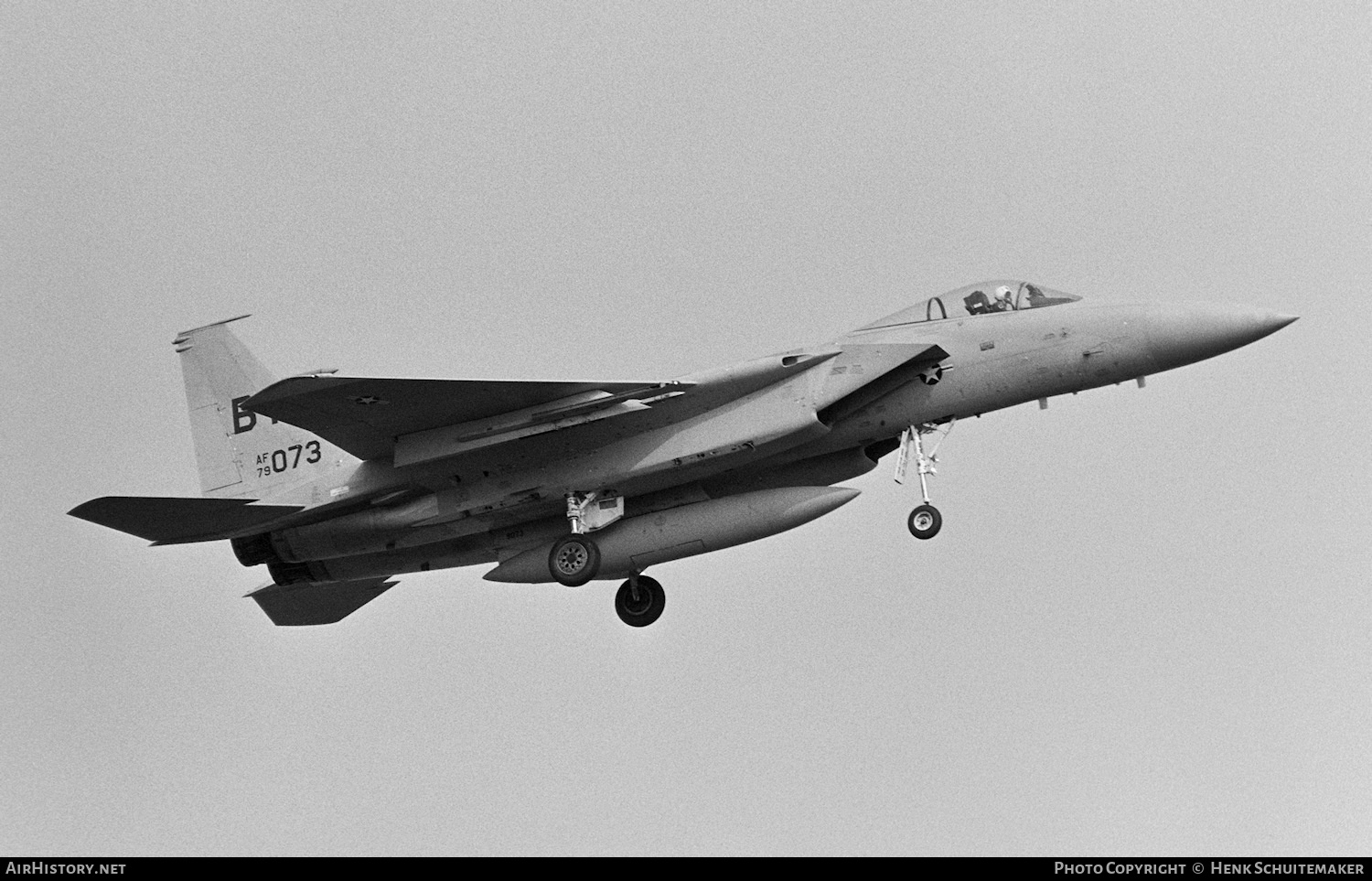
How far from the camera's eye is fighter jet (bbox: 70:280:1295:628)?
20.9 meters

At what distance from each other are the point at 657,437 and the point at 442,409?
8.12ft

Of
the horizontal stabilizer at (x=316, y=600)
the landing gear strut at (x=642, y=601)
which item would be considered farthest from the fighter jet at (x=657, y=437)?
the horizontal stabilizer at (x=316, y=600)

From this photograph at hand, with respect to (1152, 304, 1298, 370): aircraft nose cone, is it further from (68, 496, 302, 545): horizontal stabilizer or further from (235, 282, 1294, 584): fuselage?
(68, 496, 302, 545): horizontal stabilizer

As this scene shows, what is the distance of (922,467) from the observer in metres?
21.2

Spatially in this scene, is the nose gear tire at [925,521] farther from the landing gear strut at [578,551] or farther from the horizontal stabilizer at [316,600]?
the horizontal stabilizer at [316,600]

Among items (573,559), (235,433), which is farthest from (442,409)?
(235,433)

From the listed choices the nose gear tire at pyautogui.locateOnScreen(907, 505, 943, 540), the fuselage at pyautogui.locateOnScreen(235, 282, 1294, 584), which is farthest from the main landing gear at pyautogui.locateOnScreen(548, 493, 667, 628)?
the nose gear tire at pyautogui.locateOnScreen(907, 505, 943, 540)

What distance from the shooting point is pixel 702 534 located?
877 inches

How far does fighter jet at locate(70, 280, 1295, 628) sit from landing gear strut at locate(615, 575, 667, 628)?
0.49 metres

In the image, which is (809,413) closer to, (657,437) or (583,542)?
(657,437)

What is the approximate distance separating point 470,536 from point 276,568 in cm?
254

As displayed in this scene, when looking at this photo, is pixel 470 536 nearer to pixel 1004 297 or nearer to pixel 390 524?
pixel 390 524
